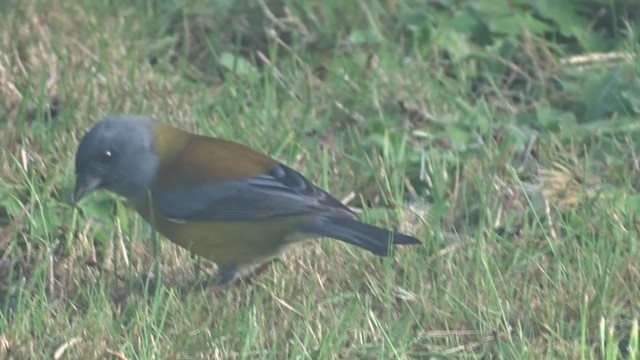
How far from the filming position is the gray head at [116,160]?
538 centimetres

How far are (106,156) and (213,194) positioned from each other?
1.35 ft

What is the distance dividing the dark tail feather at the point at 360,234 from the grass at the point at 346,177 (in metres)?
0.18

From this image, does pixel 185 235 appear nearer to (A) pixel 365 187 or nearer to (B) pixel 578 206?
(A) pixel 365 187

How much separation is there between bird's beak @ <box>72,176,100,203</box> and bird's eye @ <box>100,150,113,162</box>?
0.25ft

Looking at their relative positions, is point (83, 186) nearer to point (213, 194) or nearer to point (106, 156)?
point (106, 156)

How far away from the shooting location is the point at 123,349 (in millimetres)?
4535

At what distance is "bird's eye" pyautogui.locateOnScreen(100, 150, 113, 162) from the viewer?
17.8ft

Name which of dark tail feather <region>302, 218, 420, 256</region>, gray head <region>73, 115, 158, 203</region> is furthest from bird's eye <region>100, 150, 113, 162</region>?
dark tail feather <region>302, 218, 420, 256</region>

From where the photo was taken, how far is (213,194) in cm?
532

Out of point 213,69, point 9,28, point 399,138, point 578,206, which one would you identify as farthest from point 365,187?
point 9,28

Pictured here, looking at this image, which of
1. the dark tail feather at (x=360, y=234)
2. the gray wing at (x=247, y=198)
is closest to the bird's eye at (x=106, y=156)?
the gray wing at (x=247, y=198)

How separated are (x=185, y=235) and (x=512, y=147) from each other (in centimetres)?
150

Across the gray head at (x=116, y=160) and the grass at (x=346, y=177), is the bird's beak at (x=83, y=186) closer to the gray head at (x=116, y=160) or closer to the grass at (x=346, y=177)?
the gray head at (x=116, y=160)

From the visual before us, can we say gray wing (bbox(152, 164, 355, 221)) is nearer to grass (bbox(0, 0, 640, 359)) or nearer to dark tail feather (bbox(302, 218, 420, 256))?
dark tail feather (bbox(302, 218, 420, 256))
